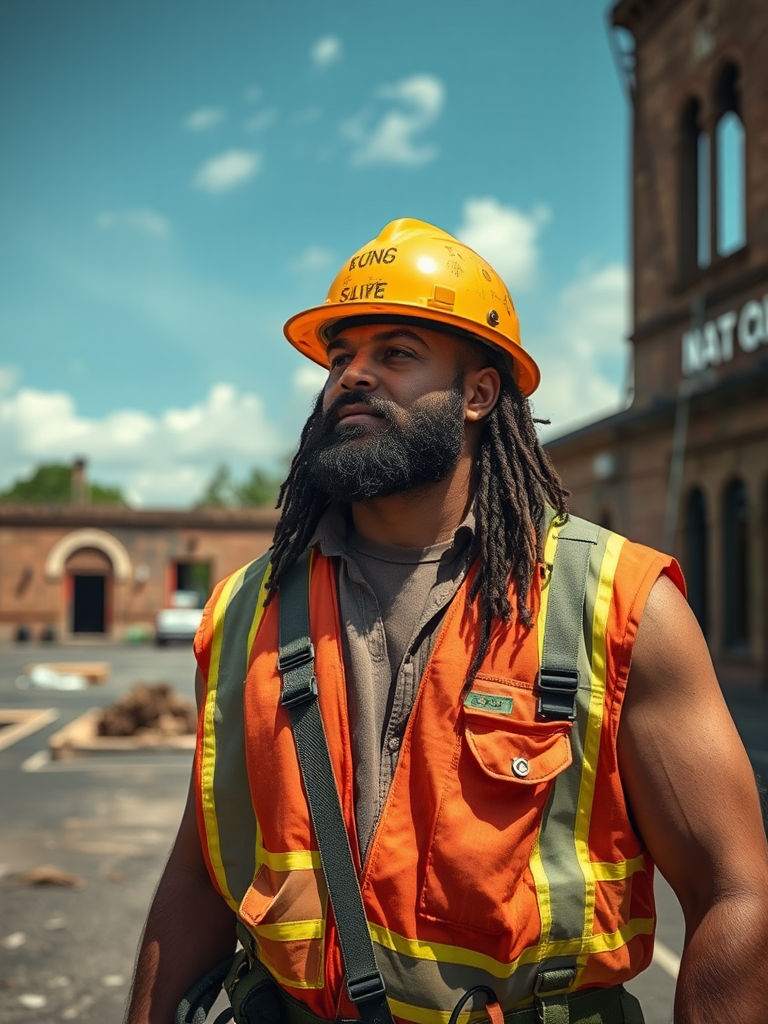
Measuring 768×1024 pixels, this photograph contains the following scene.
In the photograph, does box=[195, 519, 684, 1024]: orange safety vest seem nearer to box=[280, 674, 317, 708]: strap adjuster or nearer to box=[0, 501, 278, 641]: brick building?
box=[280, 674, 317, 708]: strap adjuster

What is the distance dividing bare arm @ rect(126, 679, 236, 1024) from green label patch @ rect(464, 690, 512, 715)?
0.63 meters

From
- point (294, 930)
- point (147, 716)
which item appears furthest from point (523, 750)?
point (147, 716)

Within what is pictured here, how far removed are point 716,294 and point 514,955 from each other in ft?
56.4

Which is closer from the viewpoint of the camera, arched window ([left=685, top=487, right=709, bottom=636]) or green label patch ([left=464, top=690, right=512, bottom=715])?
green label patch ([left=464, top=690, right=512, bottom=715])

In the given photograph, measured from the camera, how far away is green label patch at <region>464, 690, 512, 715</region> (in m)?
2.00

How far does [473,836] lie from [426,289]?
3.85 ft

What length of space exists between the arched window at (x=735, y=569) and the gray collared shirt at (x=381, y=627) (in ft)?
52.3

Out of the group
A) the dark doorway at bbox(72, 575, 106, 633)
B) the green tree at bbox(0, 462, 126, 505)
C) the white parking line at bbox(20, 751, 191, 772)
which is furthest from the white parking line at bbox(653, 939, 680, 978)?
the green tree at bbox(0, 462, 126, 505)

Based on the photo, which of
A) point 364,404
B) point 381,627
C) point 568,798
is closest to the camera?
point 568,798

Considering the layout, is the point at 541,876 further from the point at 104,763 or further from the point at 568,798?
the point at 104,763

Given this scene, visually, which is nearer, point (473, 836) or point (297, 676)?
point (473, 836)

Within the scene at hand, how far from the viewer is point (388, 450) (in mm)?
2305

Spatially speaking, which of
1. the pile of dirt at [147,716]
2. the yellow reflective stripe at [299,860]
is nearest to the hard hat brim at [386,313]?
the yellow reflective stripe at [299,860]

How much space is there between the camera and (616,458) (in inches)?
798
